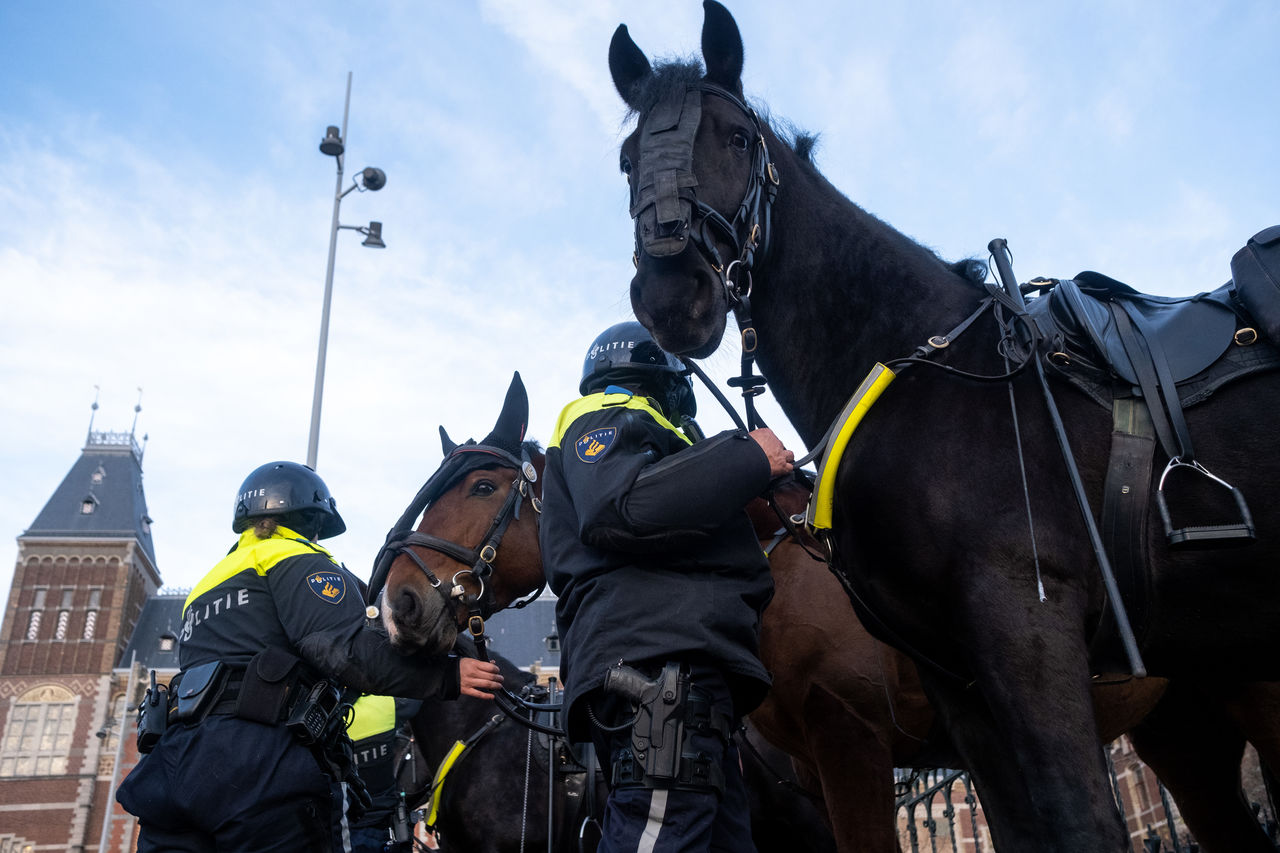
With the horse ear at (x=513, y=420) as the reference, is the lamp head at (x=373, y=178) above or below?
above

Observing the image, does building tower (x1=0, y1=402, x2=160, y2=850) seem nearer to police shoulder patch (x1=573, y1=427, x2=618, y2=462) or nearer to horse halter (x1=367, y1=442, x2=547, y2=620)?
horse halter (x1=367, y1=442, x2=547, y2=620)

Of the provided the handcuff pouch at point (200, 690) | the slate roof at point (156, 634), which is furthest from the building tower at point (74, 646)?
the handcuff pouch at point (200, 690)

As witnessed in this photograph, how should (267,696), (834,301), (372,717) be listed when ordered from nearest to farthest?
(834,301)
(267,696)
(372,717)

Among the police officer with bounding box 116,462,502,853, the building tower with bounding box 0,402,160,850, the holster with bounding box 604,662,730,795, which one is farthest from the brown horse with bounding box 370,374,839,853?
the building tower with bounding box 0,402,160,850

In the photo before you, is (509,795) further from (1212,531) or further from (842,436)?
(1212,531)

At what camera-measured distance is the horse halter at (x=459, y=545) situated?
4.59m

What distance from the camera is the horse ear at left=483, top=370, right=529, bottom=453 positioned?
541 cm

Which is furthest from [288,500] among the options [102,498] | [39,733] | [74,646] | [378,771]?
[102,498]

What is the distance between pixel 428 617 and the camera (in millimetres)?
4281

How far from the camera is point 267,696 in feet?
13.0

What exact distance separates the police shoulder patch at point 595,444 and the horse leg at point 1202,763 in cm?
264

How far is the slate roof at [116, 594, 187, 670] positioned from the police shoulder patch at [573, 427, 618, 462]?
5555 centimetres

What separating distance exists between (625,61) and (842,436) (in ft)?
5.24

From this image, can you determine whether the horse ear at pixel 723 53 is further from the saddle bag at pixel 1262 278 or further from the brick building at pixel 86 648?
the brick building at pixel 86 648
